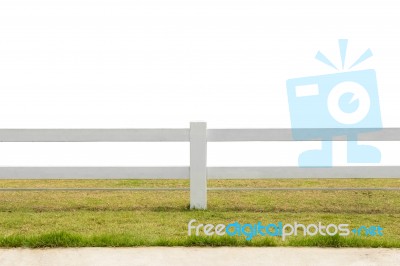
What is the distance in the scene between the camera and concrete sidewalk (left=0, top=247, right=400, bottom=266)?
500 centimetres

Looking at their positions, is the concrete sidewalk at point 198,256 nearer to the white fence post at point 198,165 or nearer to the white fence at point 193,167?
the white fence post at point 198,165

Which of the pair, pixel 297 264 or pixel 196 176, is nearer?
pixel 297 264

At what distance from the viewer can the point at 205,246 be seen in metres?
5.57

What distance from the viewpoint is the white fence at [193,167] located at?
27.8 ft

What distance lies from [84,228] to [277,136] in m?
3.39

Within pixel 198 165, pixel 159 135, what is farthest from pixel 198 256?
pixel 159 135

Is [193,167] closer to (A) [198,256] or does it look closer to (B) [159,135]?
(B) [159,135]

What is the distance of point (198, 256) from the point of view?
519 cm

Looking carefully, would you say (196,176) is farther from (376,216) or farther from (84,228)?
(376,216)

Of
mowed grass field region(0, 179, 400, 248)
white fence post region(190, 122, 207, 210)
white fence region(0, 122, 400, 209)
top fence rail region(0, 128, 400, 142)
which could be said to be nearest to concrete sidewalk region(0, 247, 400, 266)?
mowed grass field region(0, 179, 400, 248)

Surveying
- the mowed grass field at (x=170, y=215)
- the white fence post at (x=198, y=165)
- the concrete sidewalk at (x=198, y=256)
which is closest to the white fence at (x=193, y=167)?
the white fence post at (x=198, y=165)

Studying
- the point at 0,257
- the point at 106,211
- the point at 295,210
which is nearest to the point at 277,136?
the point at 295,210

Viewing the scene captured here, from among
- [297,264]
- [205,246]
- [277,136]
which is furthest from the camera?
[277,136]

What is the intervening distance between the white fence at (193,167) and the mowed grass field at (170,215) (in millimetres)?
504
